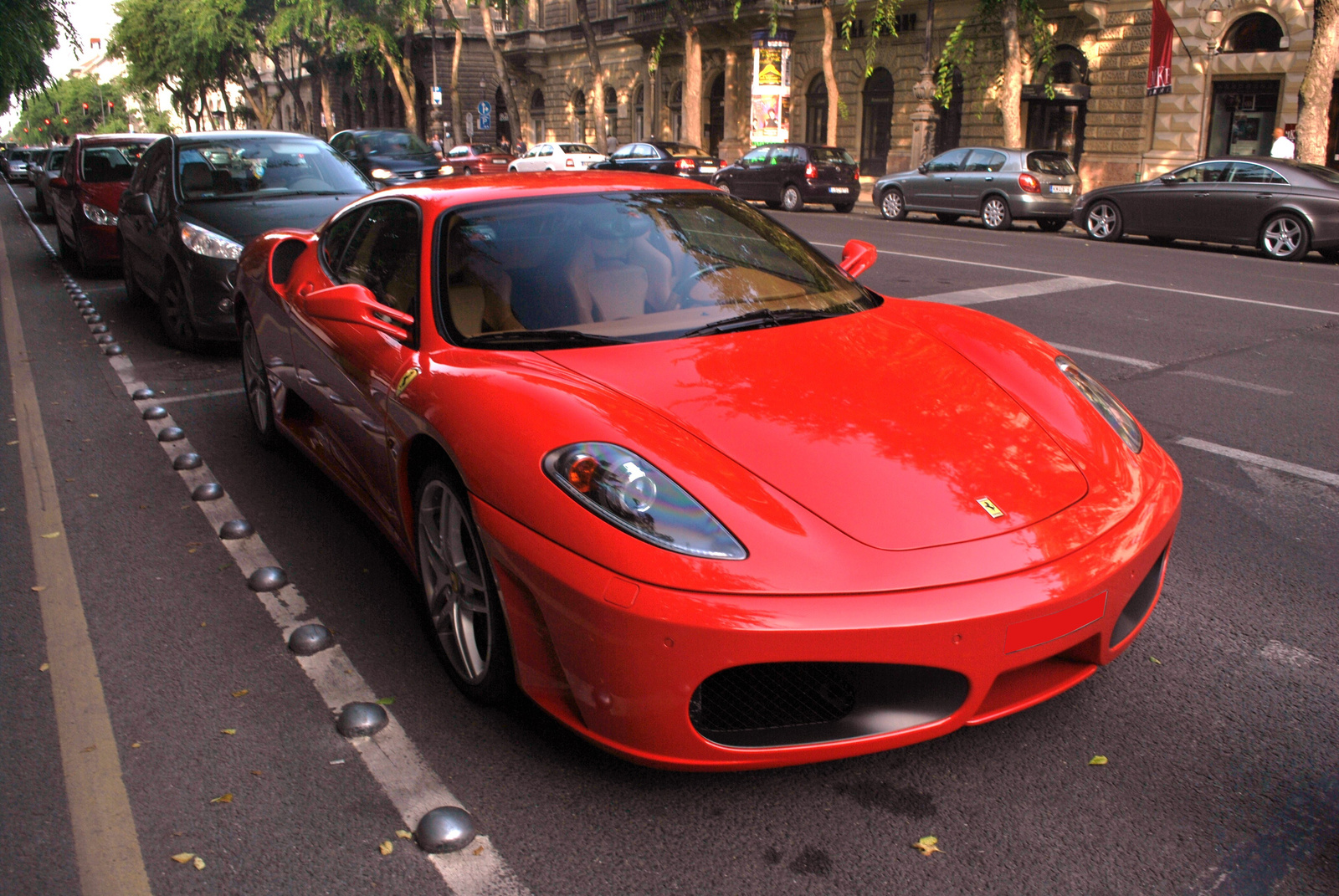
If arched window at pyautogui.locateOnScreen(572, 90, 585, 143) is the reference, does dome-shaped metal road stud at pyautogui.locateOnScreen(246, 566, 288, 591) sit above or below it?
below

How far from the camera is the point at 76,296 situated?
1109 cm

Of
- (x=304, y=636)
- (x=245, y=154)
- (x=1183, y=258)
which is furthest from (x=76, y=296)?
(x=1183, y=258)

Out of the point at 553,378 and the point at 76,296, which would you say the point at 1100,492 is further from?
the point at 76,296

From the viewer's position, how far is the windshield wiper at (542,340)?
3121 mm

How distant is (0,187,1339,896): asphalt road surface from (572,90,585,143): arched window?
4580 centimetres

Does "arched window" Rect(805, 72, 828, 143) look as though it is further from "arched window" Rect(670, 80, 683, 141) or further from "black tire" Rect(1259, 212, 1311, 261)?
"black tire" Rect(1259, 212, 1311, 261)

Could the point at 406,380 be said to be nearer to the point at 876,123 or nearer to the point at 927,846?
the point at 927,846

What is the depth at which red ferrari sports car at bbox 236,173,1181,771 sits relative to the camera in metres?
2.25

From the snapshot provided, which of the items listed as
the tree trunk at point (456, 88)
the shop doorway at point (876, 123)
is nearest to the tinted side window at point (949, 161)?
the shop doorway at point (876, 123)

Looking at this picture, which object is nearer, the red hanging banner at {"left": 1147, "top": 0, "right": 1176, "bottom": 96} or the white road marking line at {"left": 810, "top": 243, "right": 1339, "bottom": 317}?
the white road marking line at {"left": 810, "top": 243, "right": 1339, "bottom": 317}

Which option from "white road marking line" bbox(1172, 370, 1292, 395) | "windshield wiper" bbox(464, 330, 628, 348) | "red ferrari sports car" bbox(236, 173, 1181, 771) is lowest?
"white road marking line" bbox(1172, 370, 1292, 395)

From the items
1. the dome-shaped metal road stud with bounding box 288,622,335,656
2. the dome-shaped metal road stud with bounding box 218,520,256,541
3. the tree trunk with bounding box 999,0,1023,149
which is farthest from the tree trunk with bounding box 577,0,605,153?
the dome-shaped metal road stud with bounding box 288,622,335,656

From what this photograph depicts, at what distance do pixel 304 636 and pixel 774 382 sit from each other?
5.52 ft

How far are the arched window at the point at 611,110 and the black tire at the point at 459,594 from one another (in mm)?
44654
